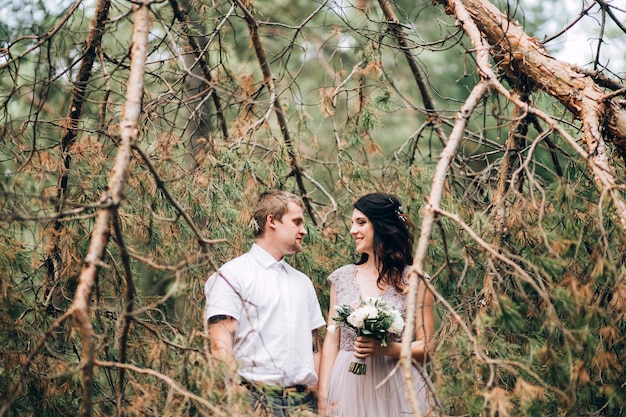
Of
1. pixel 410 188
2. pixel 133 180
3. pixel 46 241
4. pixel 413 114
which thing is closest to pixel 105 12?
pixel 133 180

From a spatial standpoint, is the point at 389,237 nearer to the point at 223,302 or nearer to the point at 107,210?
the point at 223,302

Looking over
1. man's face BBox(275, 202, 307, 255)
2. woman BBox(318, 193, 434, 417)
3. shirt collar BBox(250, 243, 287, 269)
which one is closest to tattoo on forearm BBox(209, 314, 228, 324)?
shirt collar BBox(250, 243, 287, 269)

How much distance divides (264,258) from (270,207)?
28 cm

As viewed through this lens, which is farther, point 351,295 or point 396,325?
point 351,295

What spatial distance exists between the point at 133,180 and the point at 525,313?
214 centimetres

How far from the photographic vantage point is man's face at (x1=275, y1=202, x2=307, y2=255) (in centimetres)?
366

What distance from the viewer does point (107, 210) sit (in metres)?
2.25

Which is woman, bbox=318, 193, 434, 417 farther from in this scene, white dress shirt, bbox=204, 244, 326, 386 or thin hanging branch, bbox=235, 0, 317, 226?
thin hanging branch, bbox=235, 0, 317, 226

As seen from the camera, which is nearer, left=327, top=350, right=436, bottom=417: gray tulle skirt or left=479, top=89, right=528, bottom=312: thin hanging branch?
left=479, top=89, right=528, bottom=312: thin hanging branch

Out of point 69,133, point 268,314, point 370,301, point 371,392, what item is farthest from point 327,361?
point 69,133

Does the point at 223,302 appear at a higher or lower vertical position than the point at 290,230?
lower

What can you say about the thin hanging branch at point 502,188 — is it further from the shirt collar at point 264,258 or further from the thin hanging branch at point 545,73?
the shirt collar at point 264,258

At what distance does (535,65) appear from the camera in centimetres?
351

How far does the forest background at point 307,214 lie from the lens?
2.46m
